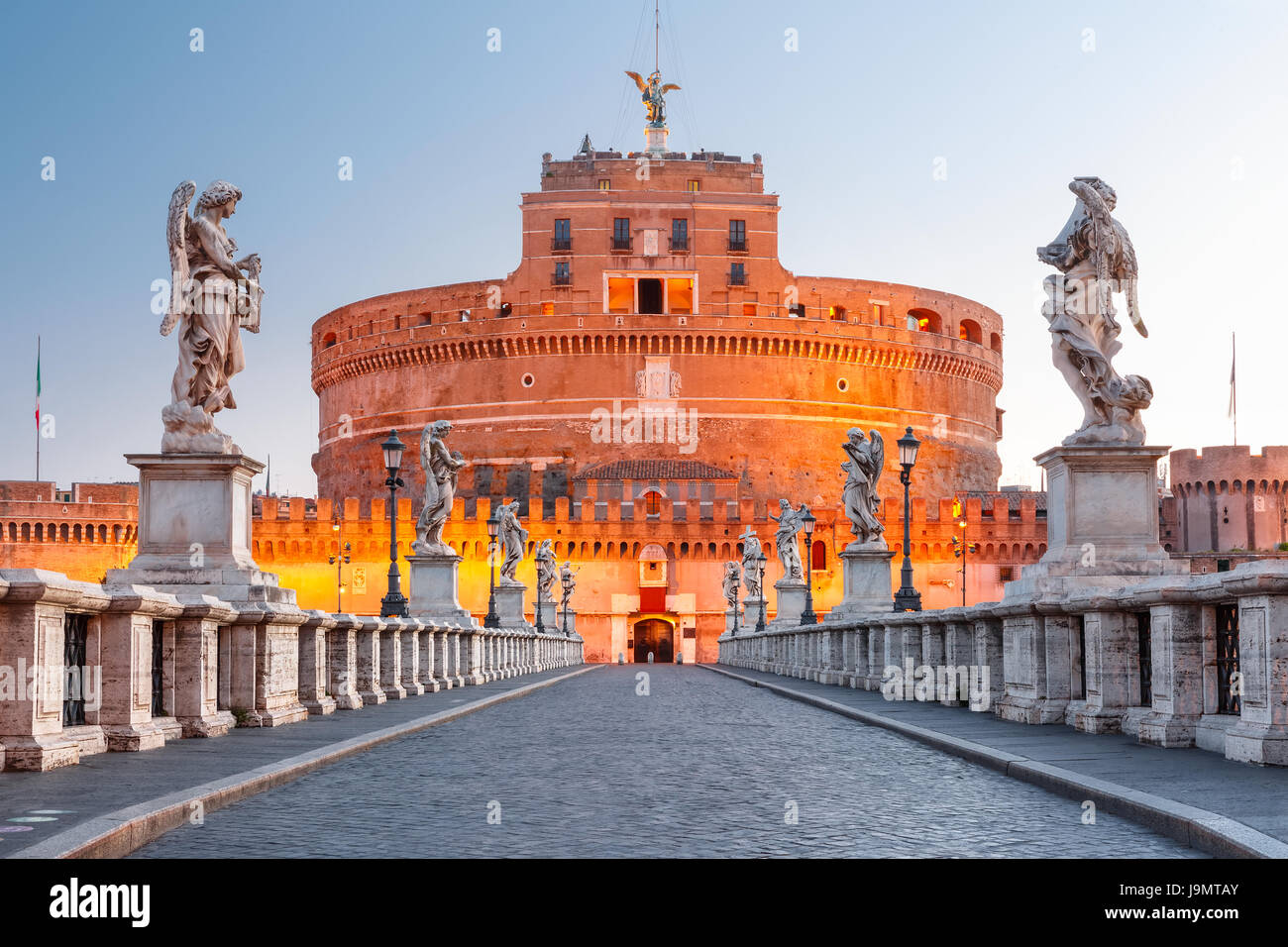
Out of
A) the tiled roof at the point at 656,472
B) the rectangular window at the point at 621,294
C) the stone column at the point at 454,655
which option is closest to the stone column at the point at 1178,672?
the stone column at the point at 454,655

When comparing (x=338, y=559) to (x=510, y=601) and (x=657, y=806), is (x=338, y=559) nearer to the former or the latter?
(x=510, y=601)

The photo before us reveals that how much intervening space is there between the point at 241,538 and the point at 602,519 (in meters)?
63.7

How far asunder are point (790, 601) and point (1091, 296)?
79.2 feet

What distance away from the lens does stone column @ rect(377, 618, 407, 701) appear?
15812 millimetres

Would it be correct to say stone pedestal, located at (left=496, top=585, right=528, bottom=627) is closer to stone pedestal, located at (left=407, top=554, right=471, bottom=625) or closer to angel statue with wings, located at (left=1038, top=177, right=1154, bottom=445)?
stone pedestal, located at (left=407, top=554, right=471, bottom=625)

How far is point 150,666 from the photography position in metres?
8.95

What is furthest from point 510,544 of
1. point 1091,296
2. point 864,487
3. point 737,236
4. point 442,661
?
point 737,236

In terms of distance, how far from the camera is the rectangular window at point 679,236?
84.2 metres

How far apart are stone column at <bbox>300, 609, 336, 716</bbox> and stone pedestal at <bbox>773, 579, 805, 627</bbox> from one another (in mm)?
23106

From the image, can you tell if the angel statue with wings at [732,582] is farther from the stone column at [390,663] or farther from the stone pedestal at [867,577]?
the stone column at [390,663]

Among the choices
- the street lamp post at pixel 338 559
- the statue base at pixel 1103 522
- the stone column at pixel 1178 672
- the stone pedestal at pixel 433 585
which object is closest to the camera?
the stone column at pixel 1178 672

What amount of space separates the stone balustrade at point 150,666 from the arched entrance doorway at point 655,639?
6083cm


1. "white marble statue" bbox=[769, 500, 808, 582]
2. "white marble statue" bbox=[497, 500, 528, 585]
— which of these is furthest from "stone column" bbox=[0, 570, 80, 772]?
"white marble statue" bbox=[497, 500, 528, 585]
